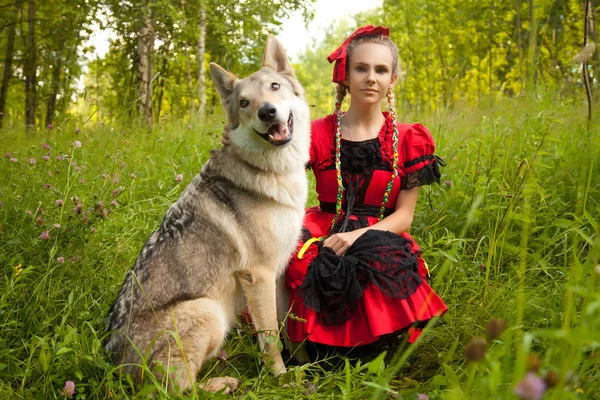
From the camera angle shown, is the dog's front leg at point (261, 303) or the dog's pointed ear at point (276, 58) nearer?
the dog's front leg at point (261, 303)

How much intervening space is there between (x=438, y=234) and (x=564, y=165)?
1194 millimetres

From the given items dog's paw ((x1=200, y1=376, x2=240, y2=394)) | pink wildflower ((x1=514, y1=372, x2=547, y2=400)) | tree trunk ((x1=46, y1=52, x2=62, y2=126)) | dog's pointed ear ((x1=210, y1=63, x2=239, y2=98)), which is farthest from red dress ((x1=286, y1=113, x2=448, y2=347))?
tree trunk ((x1=46, y1=52, x2=62, y2=126))

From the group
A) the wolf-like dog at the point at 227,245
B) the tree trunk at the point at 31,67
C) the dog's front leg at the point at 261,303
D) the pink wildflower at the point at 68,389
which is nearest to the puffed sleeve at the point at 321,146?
the wolf-like dog at the point at 227,245

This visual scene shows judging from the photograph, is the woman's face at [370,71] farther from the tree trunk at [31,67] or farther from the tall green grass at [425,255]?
the tree trunk at [31,67]

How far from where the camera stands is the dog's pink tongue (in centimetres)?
251

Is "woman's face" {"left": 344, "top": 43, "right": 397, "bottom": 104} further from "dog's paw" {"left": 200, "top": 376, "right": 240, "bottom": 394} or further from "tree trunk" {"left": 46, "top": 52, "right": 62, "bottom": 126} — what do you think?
"tree trunk" {"left": 46, "top": 52, "right": 62, "bottom": 126}

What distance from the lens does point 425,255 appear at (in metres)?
3.25

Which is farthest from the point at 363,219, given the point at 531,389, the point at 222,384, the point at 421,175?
the point at 531,389

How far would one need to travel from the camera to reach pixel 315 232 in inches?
118

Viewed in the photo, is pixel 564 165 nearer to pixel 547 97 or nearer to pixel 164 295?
pixel 547 97

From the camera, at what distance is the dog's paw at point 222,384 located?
231 cm
